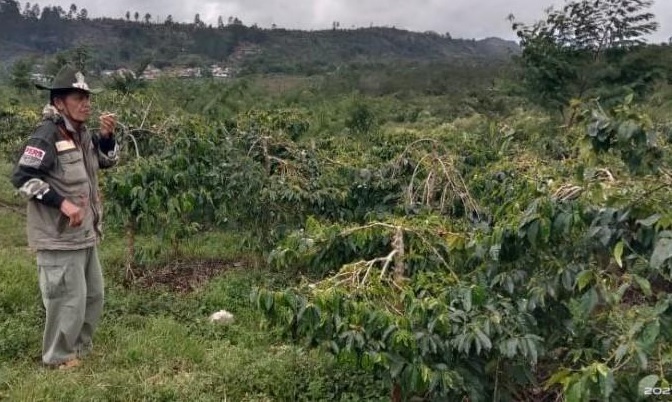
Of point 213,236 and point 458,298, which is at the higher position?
point 458,298

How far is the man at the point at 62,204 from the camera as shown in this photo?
122 inches

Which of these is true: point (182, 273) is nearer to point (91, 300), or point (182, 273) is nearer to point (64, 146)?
point (91, 300)

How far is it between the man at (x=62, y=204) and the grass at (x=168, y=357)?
24cm

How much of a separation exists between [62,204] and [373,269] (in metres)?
1.57

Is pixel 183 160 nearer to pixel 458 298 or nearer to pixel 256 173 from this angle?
pixel 256 173

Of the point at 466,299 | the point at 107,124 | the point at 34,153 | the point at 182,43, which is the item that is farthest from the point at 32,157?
the point at 182,43

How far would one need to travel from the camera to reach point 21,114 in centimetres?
862

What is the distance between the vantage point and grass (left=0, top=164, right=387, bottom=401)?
3.12m

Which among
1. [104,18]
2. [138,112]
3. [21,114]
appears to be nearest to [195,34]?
[104,18]

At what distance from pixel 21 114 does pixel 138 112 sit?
386cm

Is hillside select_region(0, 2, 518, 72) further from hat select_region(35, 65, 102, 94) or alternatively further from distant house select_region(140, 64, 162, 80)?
hat select_region(35, 65, 102, 94)

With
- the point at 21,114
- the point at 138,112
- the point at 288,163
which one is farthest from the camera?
the point at 21,114

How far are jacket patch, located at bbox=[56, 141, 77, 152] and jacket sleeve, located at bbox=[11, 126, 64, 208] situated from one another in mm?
45

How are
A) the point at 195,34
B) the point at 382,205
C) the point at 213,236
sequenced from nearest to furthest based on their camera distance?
the point at 382,205 < the point at 213,236 < the point at 195,34
